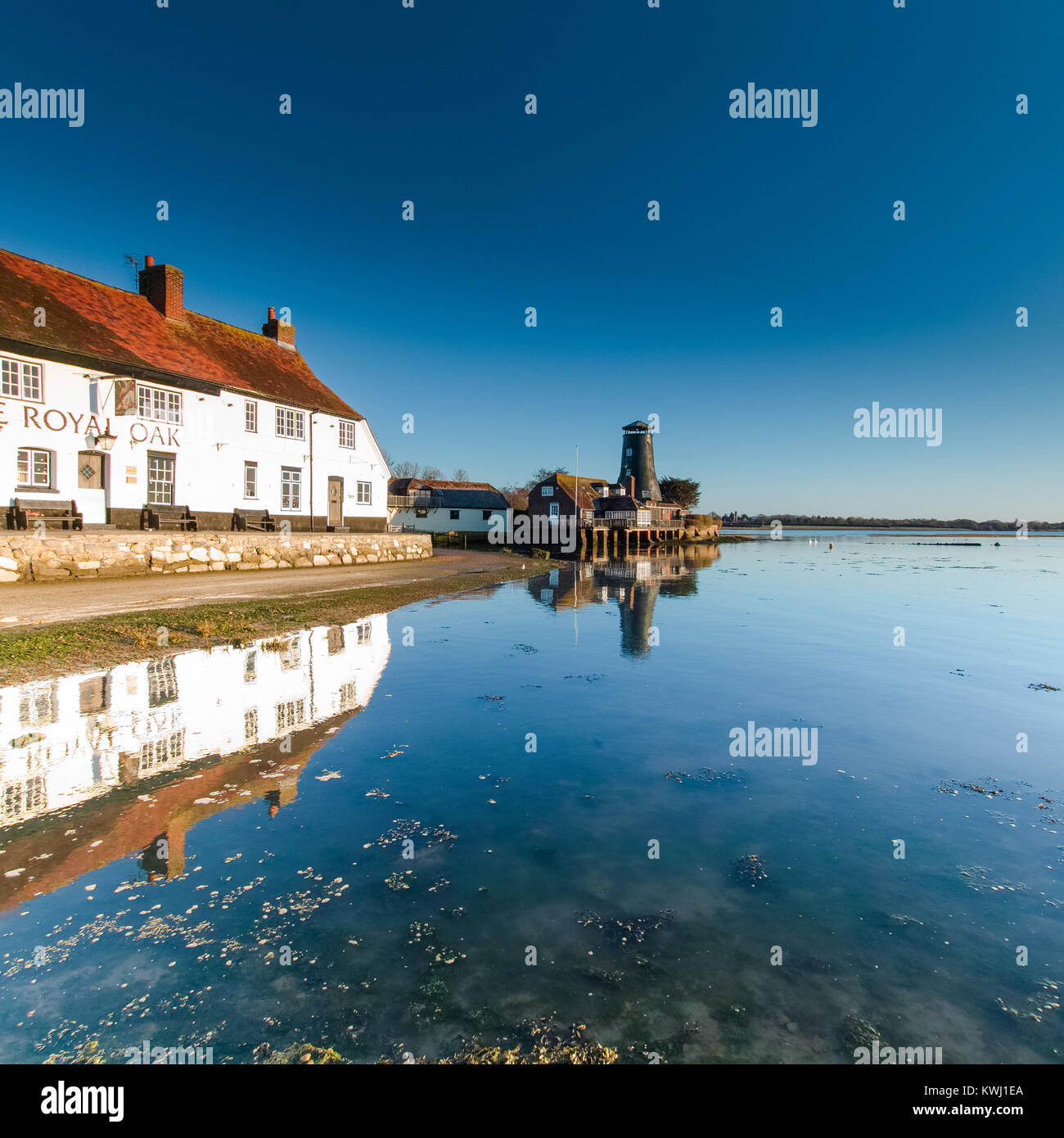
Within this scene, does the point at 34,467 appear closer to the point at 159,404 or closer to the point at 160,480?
the point at 160,480

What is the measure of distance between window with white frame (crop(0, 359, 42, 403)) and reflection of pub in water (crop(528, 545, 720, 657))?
1801 centimetres

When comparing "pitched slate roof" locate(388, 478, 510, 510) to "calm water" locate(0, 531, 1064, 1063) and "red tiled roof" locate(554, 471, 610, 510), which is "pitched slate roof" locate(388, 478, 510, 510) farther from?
"calm water" locate(0, 531, 1064, 1063)

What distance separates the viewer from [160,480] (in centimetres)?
2347

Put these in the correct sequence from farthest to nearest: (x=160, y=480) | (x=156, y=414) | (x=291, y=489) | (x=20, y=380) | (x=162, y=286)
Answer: (x=291, y=489) → (x=162, y=286) → (x=160, y=480) → (x=156, y=414) → (x=20, y=380)

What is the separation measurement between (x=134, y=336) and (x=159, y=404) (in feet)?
10.6

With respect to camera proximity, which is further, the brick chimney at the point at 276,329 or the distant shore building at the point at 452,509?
the distant shore building at the point at 452,509

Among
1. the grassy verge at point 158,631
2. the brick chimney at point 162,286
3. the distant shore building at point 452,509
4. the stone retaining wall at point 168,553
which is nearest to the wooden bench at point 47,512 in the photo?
the stone retaining wall at point 168,553

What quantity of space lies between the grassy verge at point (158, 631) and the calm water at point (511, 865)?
81cm

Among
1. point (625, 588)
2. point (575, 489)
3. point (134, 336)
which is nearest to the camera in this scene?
point (134, 336)

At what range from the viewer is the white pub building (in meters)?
19.8

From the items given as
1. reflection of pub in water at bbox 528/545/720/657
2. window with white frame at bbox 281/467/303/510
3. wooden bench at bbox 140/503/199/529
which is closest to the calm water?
reflection of pub in water at bbox 528/545/720/657

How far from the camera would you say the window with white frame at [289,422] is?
93.1 feet

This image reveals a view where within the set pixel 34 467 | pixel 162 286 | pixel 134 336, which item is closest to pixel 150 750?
pixel 34 467

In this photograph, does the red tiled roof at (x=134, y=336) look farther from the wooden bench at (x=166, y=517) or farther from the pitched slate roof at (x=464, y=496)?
the pitched slate roof at (x=464, y=496)
